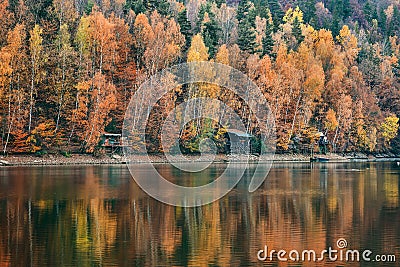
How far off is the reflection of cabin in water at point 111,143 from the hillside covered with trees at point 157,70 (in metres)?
1.46

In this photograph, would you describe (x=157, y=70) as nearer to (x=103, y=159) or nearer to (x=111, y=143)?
(x=111, y=143)

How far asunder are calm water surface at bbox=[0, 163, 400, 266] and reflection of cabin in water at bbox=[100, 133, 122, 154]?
2410cm

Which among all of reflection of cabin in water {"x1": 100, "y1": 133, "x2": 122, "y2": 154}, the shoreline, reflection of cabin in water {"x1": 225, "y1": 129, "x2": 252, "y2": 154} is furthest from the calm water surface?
reflection of cabin in water {"x1": 225, "y1": 129, "x2": 252, "y2": 154}

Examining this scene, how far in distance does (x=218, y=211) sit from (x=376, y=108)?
6651 cm

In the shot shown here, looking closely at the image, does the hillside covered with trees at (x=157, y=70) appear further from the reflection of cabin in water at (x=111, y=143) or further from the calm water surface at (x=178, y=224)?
the calm water surface at (x=178, y=224)

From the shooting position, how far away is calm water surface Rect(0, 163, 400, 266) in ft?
68.8

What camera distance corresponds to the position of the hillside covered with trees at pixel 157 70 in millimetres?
63500

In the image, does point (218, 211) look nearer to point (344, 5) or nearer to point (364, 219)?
point (364, 219)

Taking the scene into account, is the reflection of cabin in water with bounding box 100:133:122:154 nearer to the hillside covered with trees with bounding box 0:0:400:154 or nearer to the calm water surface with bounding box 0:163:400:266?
the hillside covered with trees with bounding box 0:0:400:154

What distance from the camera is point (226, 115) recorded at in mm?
78250

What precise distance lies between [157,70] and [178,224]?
47739mm

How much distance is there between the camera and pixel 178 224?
1075 inches

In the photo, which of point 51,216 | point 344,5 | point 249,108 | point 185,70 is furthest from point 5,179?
point 344,5

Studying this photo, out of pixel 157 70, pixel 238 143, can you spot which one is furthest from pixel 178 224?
pixel 238 143
